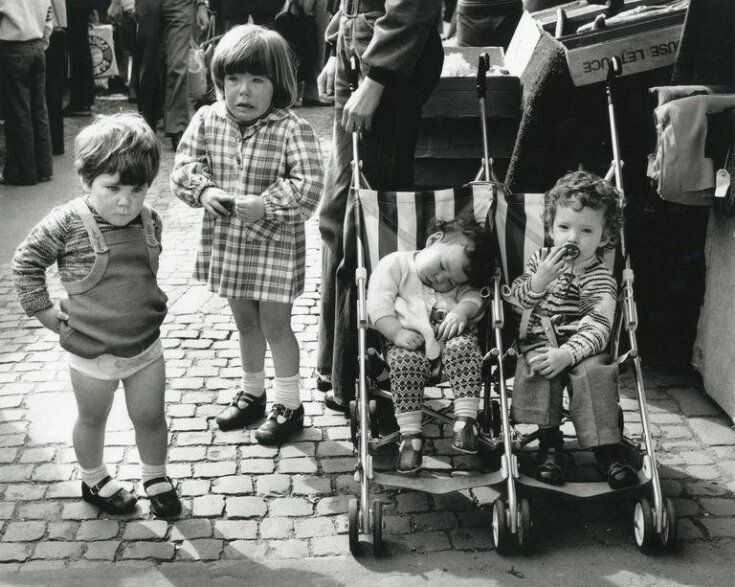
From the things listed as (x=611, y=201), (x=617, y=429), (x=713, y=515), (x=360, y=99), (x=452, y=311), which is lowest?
(x=713, y=515)

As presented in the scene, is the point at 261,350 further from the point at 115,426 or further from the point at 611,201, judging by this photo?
the point at 611,201

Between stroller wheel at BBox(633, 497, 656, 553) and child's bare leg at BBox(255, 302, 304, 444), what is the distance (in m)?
1.67

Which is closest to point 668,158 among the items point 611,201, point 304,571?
point 611,201

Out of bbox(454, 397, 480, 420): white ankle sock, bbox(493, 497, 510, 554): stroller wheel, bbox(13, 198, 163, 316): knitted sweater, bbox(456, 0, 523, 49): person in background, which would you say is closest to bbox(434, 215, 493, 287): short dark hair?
bbox(454, 397, 480, 420): white ankle sock

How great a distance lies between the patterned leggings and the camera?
408 cm

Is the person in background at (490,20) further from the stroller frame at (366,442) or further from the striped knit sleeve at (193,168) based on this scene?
the striped knit sleeve at (193,168)

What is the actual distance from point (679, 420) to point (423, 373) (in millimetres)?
1593

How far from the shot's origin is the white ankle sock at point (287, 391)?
15.7ft

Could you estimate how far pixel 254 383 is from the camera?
16.0 feet

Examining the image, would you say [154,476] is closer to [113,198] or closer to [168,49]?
[113,198]

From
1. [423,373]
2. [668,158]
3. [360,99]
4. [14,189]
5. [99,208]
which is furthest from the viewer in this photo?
[14,189]

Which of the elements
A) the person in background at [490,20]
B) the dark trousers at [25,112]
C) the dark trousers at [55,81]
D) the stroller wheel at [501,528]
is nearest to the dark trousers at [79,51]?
the dark trousers at [55,81]

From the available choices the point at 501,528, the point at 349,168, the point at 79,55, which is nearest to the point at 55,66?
the point at 79,55

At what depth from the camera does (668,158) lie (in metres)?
4.73
